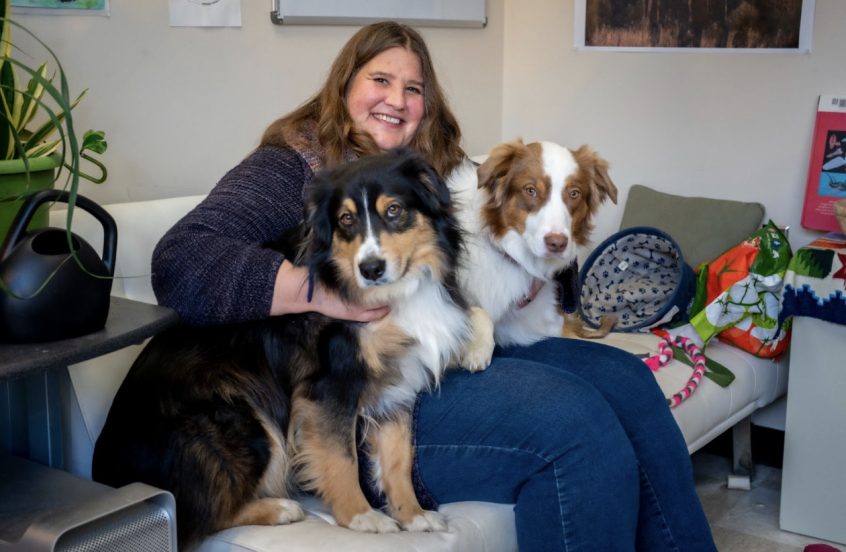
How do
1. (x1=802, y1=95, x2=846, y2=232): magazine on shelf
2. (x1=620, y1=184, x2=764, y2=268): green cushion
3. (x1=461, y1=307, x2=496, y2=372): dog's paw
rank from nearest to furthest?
(x1=461, y1=307, x2=496, y2=372): dog's paw, (x1=802, y1=95, x2=846, y2=232): magazine on shelf, (x1=620, y1=184, x2=764, y2=268): green cushion

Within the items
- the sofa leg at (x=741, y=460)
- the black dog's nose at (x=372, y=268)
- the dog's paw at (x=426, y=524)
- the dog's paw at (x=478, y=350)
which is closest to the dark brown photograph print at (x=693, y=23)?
the sofa leg at (x=741, y=460)

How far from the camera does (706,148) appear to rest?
3.33 meters

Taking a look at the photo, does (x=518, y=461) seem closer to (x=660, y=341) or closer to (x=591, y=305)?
(x=660, y=341)

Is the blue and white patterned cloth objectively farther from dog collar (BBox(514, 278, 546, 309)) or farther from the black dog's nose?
the black dog's nose

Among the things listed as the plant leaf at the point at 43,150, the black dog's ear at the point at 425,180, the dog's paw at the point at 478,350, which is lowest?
the dog's paw at the point at 478,350

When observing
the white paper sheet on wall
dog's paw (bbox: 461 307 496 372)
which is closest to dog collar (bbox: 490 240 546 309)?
dog's paw (bbox: 461 307 496 372)

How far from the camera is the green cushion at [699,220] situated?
3.12 metres

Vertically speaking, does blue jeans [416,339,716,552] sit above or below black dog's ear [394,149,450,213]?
below

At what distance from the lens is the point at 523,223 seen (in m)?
2.15

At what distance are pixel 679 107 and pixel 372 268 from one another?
2.21 meters

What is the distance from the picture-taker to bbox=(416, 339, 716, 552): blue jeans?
5.29ft

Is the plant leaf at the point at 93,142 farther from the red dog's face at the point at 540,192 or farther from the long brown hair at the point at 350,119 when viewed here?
the red dog's face at the point at 540,192

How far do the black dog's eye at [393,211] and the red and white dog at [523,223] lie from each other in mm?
453

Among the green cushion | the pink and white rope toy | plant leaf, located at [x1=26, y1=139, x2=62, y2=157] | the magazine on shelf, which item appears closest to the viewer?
plant leaf, located at [x1=26, y1=139, x2=62, y2=157]
